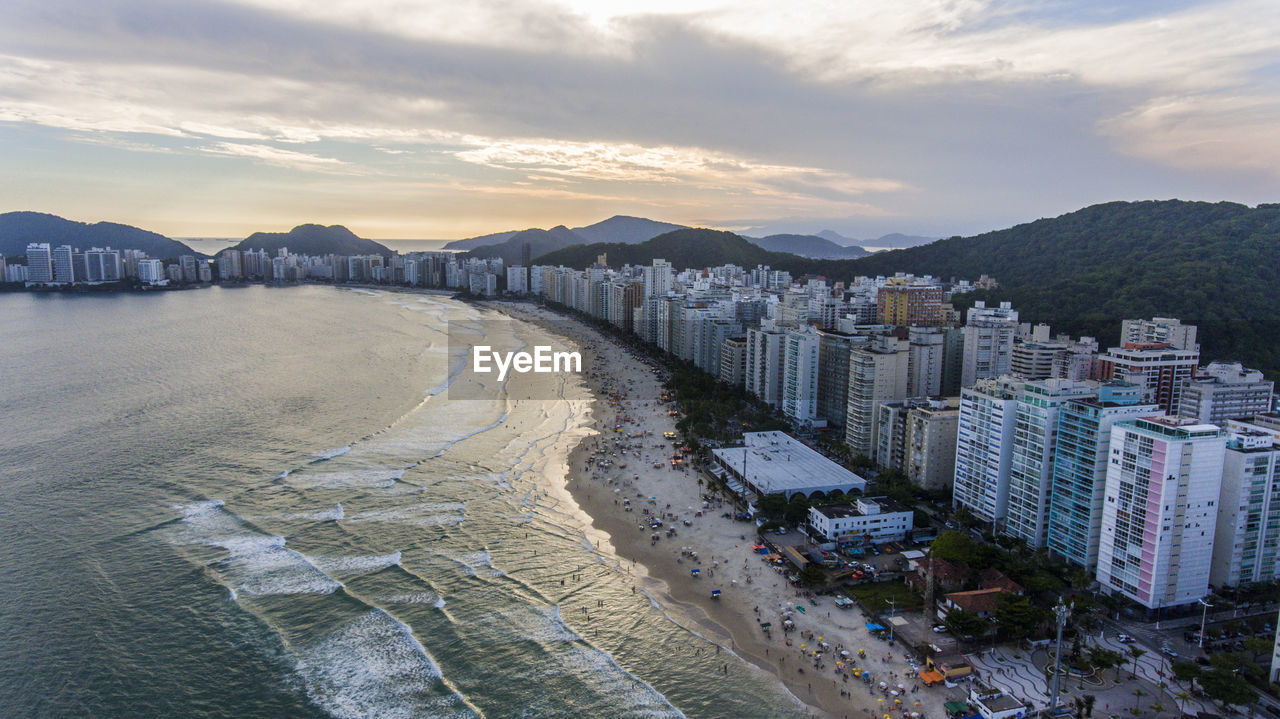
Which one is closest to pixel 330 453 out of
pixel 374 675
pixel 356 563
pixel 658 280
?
pixel 356 563

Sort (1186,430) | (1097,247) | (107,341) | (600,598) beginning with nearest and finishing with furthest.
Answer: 1. (1186,430)
2. (600,598)
3. (107,341)
4. (1097,247)

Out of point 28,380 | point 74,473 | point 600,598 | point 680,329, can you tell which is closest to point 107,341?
point 28,380

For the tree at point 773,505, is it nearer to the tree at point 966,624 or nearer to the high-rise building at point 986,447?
the high-rise building at point 986,447

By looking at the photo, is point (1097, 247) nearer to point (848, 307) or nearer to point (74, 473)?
point (848, 307)

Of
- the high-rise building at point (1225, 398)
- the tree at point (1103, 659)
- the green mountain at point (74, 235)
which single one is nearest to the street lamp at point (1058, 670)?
the tree at point (1103, 659)

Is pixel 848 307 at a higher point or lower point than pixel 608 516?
higher

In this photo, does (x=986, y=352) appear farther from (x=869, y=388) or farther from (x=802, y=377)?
(x=869, y=388)
